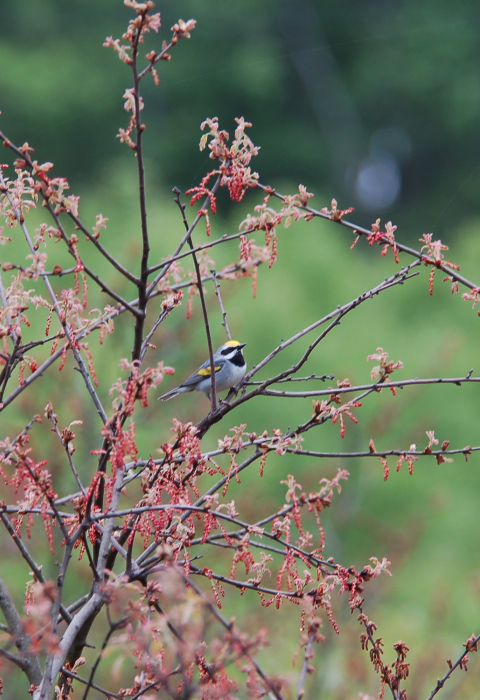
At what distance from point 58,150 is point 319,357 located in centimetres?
597

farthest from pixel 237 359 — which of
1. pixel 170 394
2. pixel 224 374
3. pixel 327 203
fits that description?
pixel 327 203

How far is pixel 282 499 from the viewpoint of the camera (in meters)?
8.26

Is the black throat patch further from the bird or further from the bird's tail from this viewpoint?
the bird's tail

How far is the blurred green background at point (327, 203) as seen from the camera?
18.1 ft

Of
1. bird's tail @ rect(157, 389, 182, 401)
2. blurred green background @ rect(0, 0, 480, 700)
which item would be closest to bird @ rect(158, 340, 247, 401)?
bird's tail @ rect(157, 389, 182, 401)

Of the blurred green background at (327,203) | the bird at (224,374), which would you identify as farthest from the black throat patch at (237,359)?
the blurred green background at (327,203)

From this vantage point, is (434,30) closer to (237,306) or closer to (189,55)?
(189,55)

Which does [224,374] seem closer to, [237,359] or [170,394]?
[237,359]

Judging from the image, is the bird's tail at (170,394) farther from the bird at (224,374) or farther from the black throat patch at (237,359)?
the black throat patch at (237,359)

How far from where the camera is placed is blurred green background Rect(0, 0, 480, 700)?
217 inches

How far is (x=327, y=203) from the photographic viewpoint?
11.8 m

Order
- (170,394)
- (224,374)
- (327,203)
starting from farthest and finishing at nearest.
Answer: (327,203), (170,394), (224,374)

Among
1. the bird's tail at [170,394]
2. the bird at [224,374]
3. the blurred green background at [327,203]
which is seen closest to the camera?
the bird at [224,374]

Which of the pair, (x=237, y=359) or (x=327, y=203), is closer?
(x=237, y=359)
